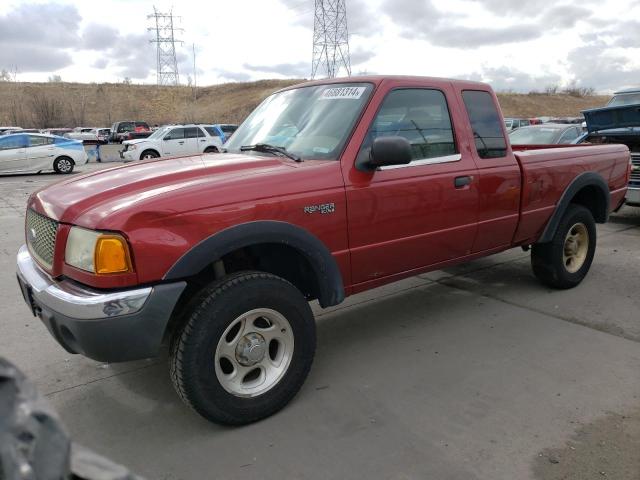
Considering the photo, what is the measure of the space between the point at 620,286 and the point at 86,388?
198 inches

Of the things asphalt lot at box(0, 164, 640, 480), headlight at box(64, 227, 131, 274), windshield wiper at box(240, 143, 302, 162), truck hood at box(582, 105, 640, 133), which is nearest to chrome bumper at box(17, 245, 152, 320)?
headlight at box(64, 227, 131, 274)

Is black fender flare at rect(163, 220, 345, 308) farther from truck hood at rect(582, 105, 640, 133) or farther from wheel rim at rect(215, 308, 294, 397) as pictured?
truck hood at rect(582, 105, 640, 133)

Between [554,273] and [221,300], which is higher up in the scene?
[221,300]

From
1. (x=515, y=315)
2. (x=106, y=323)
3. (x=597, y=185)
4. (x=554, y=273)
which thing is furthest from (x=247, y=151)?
(x=597, y=185)

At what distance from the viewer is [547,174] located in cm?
470

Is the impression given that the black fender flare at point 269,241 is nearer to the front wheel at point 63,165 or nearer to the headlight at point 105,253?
the headlight at point 105,253

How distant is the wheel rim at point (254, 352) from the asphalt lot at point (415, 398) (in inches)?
9.8

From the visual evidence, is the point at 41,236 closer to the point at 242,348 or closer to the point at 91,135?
the point at 242,348

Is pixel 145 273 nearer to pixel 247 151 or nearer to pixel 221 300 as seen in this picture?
pixel 221 300

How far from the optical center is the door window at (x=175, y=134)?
2175 centimetres

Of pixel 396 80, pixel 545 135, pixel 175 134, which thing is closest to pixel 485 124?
pixel 396 80

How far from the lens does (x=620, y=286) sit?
17.6 ft

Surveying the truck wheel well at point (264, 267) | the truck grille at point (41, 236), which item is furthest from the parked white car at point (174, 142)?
the truck wheel well at point (264, 267)

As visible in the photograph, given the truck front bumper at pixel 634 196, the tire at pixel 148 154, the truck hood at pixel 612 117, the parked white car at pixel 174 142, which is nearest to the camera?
the truck hood at pixel 612 117
